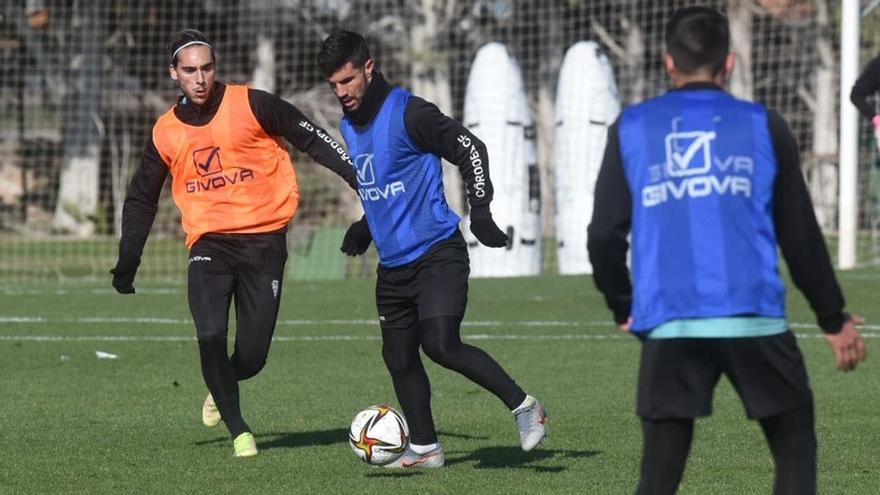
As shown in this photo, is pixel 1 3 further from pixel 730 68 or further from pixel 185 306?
pixel 730 68

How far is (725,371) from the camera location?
4789mm

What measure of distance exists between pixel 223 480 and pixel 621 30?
1137 inches

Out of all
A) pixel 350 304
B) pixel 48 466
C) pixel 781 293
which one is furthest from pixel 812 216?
pixel 350 304

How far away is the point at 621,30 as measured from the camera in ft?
116

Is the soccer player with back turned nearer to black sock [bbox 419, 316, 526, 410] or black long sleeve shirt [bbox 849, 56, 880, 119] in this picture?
black sock [bbox 419, 316, 526, 410]

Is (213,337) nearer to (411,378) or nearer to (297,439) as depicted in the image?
(297,439)

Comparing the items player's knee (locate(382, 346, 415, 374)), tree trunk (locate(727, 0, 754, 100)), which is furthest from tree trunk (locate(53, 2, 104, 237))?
player's knee (locate(382, 346, 415, 374))

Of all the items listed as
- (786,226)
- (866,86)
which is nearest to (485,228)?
(786,226)

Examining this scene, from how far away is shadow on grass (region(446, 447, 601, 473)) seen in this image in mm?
7680

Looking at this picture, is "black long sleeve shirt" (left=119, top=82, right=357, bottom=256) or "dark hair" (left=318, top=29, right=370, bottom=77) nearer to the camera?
"dark hair" (left=318, top=29, right=370, bottom=77)

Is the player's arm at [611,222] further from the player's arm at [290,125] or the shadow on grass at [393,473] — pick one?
the player's arm at [290,125]

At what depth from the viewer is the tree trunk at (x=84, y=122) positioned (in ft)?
114

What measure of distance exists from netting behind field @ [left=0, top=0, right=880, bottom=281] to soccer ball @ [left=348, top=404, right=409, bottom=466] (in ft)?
73.9

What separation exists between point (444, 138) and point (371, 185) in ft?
1.30
